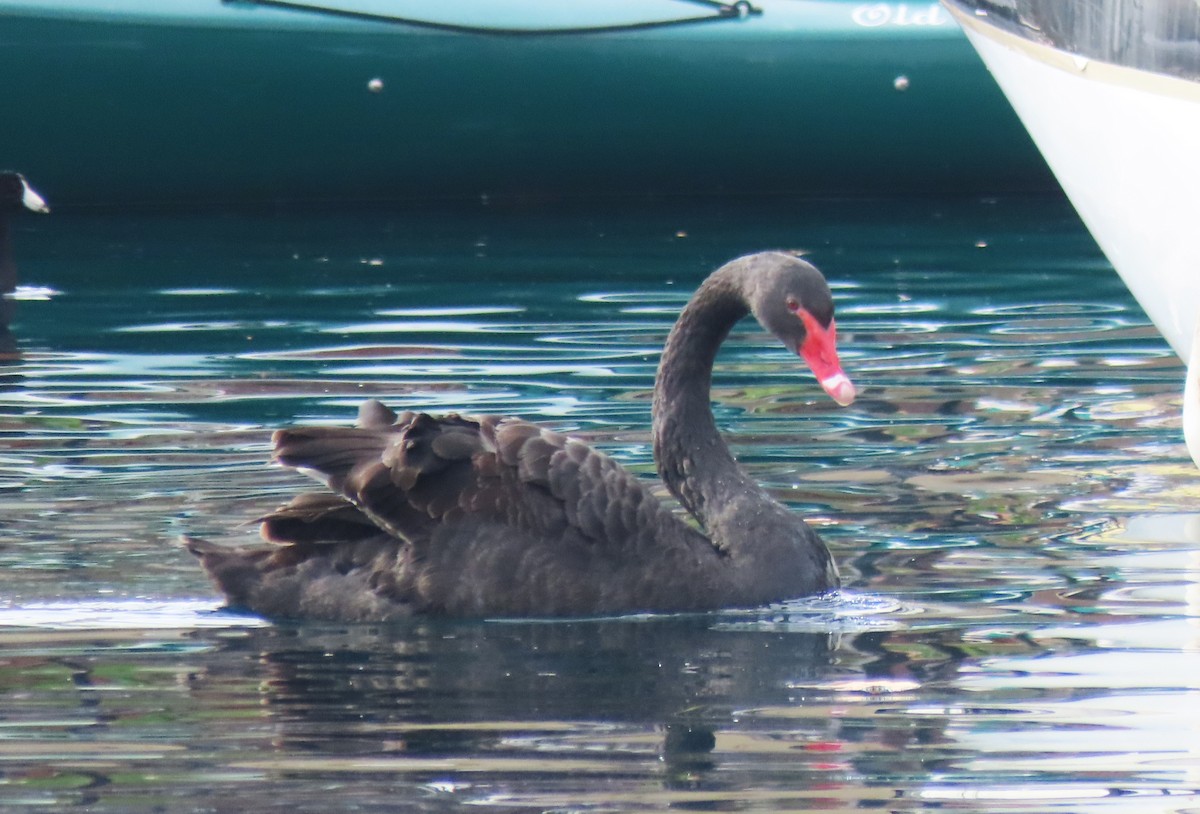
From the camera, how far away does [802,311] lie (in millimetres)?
5504

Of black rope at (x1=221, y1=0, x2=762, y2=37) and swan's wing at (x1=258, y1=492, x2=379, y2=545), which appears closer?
swan's wing at (x1=258, y1=492, x2=379, y2=545)

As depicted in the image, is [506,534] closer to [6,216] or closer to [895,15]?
[6,216]

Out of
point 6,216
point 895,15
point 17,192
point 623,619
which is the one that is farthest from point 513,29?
point 623,619

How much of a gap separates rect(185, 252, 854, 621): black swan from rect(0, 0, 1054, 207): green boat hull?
370 inches

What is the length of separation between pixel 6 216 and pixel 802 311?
24.3 feet

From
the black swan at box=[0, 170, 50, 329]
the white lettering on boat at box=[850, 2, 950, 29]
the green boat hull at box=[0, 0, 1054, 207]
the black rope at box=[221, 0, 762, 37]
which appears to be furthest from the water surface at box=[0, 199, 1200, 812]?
the white lettering on boat at box=[850, 2, 950, 29]

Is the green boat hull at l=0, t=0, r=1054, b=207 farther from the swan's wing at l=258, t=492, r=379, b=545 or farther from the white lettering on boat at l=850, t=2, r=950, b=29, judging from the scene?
the swan's wing at l=258, t=492, r=379, b=545

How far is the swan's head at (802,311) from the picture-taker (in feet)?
18.0

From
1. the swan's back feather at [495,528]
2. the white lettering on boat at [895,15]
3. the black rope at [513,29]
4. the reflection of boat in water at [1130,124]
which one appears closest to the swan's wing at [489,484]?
the swan's back feather at [495,528]

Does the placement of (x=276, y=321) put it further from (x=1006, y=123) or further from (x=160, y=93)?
(x=1006, y=123)

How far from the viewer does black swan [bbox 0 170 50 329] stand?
10.9 metres

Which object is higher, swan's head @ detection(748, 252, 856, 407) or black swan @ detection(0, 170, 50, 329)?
black swan @ detection(0, 170, 50, 329)

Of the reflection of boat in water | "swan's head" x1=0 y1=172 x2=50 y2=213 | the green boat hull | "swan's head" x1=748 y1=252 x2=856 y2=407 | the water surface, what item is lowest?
the water surface

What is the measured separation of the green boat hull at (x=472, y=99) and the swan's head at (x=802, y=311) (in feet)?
30.7
